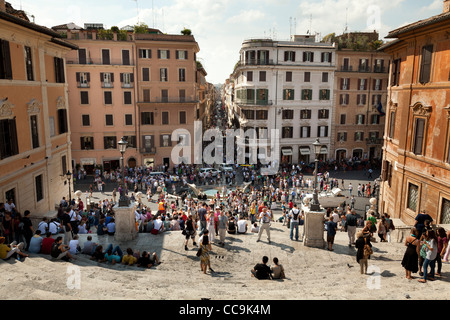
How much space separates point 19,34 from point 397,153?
22.0 meters

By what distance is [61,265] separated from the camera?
10055 millimetres

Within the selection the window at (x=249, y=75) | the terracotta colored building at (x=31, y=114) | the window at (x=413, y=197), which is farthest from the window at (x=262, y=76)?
the window at (x=413, y=197)

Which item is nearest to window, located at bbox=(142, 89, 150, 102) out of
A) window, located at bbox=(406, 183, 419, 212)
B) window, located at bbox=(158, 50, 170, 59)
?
window, located at bbox=(158, 50, 170, 59)

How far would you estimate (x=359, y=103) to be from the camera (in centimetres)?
4631

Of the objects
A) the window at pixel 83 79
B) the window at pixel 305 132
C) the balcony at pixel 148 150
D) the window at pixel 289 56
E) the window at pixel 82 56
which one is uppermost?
the window at pixel 289 56

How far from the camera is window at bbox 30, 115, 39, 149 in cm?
1842

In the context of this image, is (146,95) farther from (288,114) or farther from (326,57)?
(326,57)

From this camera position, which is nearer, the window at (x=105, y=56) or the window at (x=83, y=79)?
the window at (x=83, y=79)

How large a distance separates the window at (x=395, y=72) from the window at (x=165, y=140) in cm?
2717

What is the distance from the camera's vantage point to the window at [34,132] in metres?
18.4

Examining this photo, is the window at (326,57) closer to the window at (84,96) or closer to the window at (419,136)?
the window at (419,136)

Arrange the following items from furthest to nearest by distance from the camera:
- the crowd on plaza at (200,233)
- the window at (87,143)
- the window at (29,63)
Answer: the window at (87,143), the window at (29,63), the crowd on plaza at (200,233)

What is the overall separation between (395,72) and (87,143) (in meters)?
33.4
